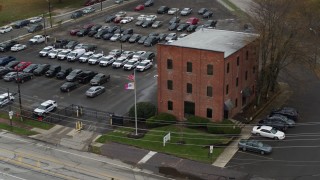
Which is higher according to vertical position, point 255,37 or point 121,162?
point 255,37

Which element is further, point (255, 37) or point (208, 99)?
point (255, 37)

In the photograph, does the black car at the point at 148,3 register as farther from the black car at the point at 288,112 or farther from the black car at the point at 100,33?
the black car at the point at 288,112

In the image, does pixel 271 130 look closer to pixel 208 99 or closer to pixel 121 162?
pixel 208 99

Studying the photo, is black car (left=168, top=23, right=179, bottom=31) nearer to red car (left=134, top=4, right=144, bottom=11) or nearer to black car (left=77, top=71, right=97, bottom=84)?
red car (left=134, top=4, right=144, bottom=11)

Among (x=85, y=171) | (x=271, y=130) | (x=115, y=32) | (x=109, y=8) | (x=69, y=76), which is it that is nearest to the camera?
(x=85, y=171)

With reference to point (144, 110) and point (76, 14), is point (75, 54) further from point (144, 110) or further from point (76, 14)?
point (76, 14)

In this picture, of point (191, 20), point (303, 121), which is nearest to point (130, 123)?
point (303, 121)

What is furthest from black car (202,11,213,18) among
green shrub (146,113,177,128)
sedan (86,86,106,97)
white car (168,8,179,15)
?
green shrub (146,113,177,128)

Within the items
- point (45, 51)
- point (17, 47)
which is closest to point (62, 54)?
point (45, 51)
